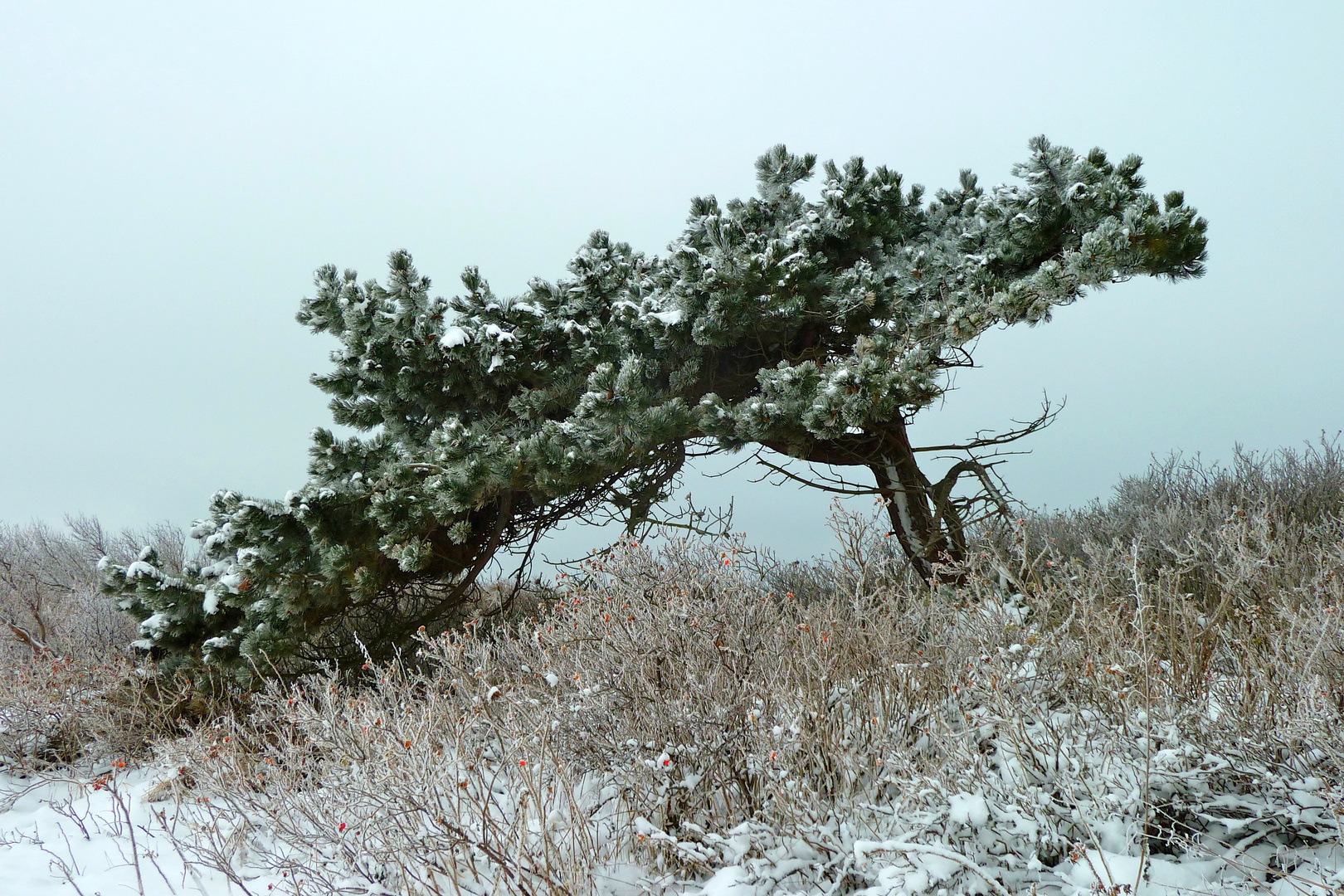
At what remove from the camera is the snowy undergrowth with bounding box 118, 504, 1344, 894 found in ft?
9.80

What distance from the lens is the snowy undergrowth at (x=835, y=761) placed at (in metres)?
2.99

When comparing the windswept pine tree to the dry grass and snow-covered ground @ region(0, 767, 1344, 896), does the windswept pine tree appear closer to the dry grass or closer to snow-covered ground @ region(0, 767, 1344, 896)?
the dry grass

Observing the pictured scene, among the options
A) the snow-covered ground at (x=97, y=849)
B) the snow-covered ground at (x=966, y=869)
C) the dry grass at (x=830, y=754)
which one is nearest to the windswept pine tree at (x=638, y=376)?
the snow-covered ground at (x=97, y=849)

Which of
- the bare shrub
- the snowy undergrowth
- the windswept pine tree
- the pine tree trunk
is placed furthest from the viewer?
the bare shrub

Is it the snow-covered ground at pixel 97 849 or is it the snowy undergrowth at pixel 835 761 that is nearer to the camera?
the snowy undergrowth at pixel 835 761

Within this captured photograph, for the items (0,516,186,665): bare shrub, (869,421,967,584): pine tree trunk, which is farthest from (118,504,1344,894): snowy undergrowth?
(0,516,186,665): bare shrub

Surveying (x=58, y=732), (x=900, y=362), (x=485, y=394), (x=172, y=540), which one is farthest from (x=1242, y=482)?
(x=172, y=540)

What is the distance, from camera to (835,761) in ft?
11.0

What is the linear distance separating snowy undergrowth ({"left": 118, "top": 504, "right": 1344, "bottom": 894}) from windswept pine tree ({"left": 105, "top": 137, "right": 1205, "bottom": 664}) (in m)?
1.77

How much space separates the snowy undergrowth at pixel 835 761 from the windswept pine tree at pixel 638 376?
5.80ft

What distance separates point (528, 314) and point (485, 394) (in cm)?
79

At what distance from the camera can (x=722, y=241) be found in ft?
23.2

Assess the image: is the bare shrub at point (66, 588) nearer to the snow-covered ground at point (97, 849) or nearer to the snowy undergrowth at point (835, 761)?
the snow-covered ground at point (97, 849)

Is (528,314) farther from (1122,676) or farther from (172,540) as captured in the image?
(172,540)
